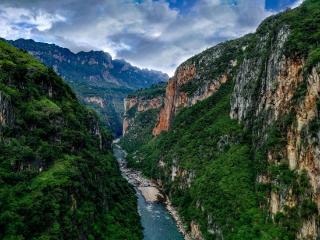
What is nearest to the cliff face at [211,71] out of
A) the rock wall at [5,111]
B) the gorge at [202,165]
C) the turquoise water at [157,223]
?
the gorge at [202,165]

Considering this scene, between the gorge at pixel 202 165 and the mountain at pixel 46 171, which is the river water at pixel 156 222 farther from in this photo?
the mountain at pixel 46 171

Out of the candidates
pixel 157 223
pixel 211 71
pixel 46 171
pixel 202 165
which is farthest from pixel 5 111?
pixel 211 71

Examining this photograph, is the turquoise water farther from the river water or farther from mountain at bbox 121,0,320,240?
mountain at bbox 121,0,320,240

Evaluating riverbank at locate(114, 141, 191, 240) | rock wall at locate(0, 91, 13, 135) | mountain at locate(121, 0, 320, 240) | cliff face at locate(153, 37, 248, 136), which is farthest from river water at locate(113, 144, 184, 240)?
cliff face at locate(153, 37, 248, 136)

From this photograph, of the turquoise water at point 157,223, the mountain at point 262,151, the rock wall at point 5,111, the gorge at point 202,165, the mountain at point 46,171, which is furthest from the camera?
the turquoise water at point 157,223

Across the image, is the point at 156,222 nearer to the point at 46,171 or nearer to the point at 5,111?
the point at 46,171

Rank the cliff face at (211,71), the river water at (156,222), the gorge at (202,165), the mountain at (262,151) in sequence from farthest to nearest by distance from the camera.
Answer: the cliff face at (211,71) < the river water at (156,222) < the mountain at (262,151) < the gorge at (202,165)
